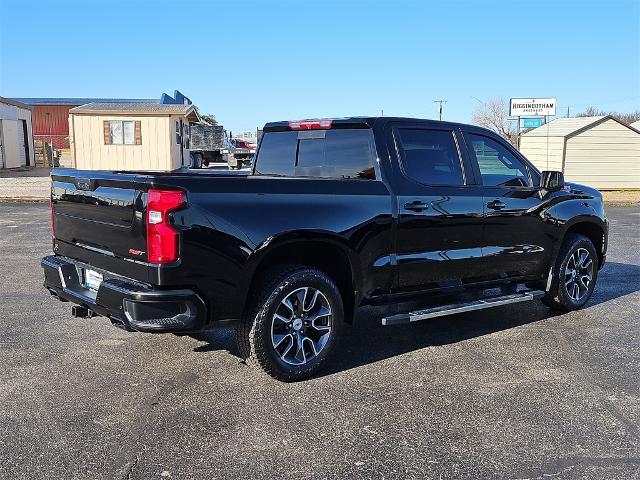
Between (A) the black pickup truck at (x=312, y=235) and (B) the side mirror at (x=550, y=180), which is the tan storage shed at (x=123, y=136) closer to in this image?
(A) the black pickup truck at (x=312, y=235)

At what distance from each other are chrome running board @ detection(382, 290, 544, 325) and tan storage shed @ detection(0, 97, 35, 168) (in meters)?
30.3

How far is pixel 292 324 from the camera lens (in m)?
4.62

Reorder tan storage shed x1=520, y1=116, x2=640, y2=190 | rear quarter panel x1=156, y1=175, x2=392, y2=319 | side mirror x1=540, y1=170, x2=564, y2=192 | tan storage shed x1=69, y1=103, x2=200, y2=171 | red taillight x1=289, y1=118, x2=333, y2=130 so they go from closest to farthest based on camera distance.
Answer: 1. rear quarter panel x1=156, y1=175, x2=392, y2=319
2. red taillight x1=289, y1=118, x2=333, y2=130
3. side mirror x1=540, y1=170, x2=564, y2=192
4. tan storage shed x1=520, y1=116, x2=640, y2=190
5. tan storage shed x1=69, y1=103, x2=200, y2=171

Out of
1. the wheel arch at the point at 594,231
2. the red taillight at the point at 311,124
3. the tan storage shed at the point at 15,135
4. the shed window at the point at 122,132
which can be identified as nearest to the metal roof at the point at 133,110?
the shed window at the point at 122,132

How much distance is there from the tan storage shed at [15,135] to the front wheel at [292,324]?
3024 centimetres

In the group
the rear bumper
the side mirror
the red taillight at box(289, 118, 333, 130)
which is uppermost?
the red taillight at box(289, 118, 333, 130)

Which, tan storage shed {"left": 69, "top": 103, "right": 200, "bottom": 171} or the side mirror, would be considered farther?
tan storage shed {"left": 69, "top": 103, "right": 200, "bottom": 171}

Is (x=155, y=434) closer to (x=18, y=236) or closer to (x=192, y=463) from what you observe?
(x=192, y=463)

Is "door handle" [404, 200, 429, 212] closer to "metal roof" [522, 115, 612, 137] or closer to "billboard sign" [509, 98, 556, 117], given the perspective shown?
"metal roof" [522, 115, 612, 137]

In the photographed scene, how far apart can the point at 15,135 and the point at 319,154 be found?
107ft

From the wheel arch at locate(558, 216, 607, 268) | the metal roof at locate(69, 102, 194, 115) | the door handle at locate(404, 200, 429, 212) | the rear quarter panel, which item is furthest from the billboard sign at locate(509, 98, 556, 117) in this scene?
the rear quarter panel

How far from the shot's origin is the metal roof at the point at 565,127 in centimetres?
2223

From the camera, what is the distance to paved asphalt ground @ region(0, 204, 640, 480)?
3.39 meters

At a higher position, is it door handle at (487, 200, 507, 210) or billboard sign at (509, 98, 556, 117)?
billboard sign at (509, 98, 556, 117)
